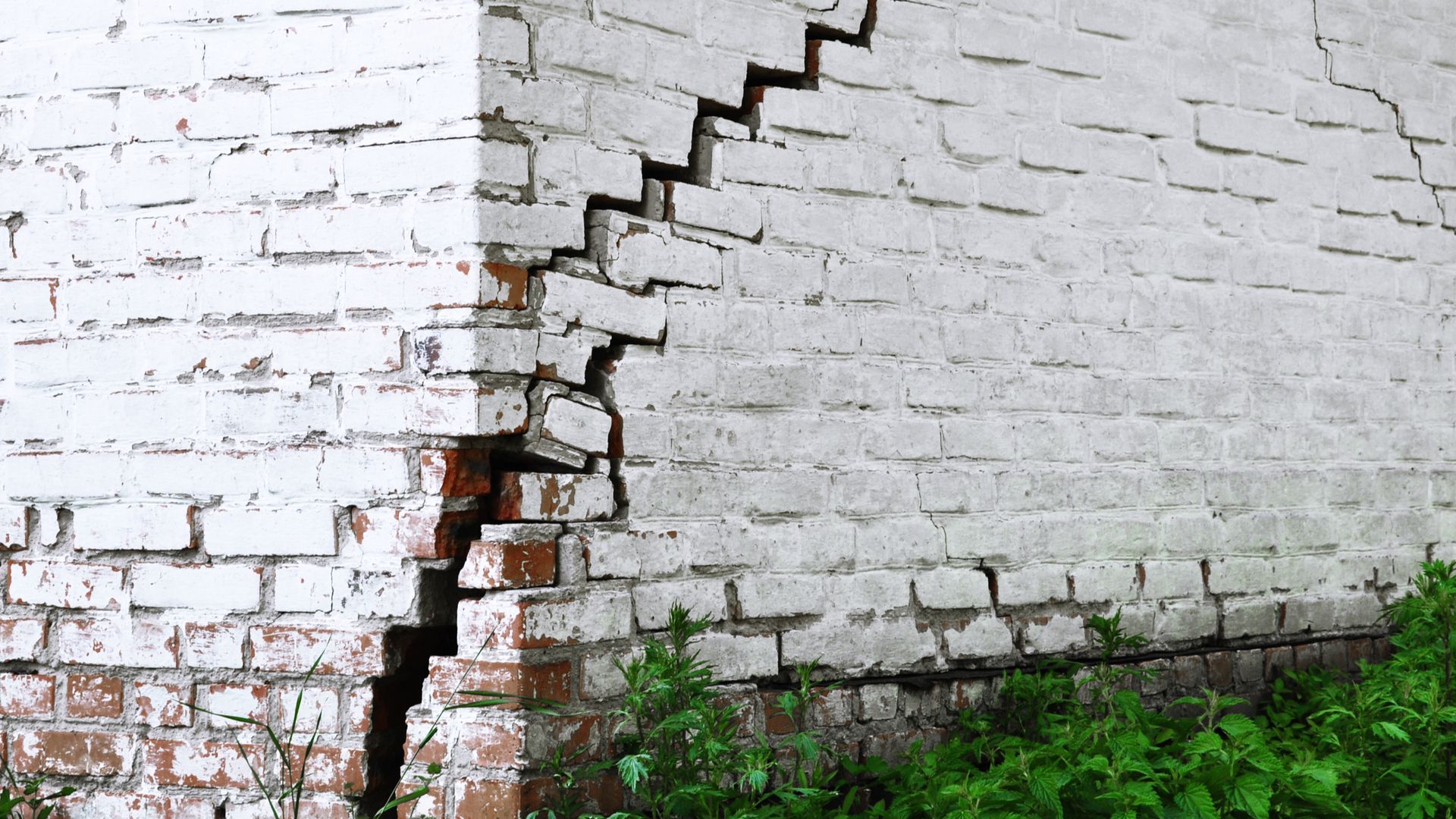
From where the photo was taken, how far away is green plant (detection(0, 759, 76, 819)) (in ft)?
7.47

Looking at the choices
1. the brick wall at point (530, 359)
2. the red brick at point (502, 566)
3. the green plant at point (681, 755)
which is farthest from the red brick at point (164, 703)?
the green plant at point (681, 755)

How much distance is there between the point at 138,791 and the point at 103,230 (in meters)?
1.05

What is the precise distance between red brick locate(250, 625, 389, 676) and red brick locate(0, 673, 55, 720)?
0.45 metres

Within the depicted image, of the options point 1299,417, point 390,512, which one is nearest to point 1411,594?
point 1299,417

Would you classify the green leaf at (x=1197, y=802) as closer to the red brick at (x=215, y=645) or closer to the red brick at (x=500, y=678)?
the red brick at (x=500, y=678)

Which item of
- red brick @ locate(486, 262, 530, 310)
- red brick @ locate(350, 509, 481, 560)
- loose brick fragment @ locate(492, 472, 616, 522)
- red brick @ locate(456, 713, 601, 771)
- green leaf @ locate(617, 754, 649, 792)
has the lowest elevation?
green leaf @ locate(617, 754, 649, 792)

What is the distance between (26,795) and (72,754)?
10cm

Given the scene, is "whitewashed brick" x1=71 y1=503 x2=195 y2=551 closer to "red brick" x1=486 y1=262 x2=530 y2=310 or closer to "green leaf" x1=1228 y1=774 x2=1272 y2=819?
"red brick" x1=486 y1=262 x2=530 y2=310

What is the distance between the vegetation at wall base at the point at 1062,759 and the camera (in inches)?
86.6

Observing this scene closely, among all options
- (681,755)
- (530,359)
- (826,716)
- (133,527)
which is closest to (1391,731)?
(826,716)

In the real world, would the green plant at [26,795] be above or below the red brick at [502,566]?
below

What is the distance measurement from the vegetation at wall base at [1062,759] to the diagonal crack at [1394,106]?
3.91 feet

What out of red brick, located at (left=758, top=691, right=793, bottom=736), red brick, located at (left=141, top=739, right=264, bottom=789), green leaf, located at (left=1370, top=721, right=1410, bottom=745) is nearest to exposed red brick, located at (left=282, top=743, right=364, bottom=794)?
red brick, located at (left=141, top=739, right=264, bottom=789)

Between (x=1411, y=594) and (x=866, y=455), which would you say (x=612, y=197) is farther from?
(x=1411, y=594)
